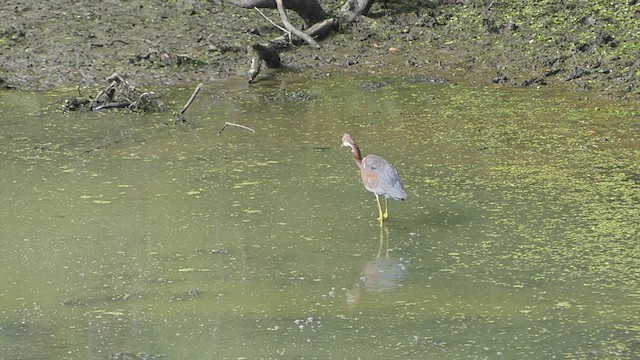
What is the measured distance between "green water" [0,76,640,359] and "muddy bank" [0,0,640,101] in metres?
0.67

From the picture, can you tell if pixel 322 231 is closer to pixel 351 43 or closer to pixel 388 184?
pixel 388 184

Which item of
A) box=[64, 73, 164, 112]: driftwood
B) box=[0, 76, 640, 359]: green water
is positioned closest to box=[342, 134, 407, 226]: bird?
box=[0, 76, 640, 359]: green water

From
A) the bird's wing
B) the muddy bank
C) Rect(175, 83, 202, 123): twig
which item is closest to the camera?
the bird's wing

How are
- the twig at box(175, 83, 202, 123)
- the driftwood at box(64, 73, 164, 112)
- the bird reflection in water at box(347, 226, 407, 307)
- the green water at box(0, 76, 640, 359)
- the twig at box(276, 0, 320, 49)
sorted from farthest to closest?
the twig at box(276, 0, 320, 49) → the driftwood at box(64, 73, 164, 112) → the twig at box(175, 83, 202, 123) → the bird reflection in water at box(347, 226, 407, 307) → the green water at box(0, 76, 640, 359)

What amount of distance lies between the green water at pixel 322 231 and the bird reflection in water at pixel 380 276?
0.01 metres

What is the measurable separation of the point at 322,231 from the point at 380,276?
0.77 m

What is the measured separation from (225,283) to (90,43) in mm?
5570

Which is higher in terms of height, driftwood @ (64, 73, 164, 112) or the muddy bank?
the muddy bank

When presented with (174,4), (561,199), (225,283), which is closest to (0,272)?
(225,283)

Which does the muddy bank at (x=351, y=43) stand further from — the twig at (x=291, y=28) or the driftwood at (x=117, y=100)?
the driftwood at (x=117, y=100)

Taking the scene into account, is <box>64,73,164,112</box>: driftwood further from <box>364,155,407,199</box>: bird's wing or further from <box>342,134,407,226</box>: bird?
<box>364,155,407,199</box>: bird's wing

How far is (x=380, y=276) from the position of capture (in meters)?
5.93

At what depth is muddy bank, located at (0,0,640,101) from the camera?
401 inches

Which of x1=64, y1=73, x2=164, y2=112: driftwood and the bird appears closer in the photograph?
the bird
